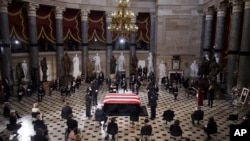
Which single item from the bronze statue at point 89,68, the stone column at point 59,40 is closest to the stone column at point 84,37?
the bronze statue at point 89,68

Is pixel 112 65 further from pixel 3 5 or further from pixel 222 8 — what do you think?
pixel 222 8

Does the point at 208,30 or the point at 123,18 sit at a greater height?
the point at 208,30

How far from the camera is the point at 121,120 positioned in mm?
11992

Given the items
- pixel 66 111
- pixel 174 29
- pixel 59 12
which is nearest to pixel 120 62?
pixel 174 29

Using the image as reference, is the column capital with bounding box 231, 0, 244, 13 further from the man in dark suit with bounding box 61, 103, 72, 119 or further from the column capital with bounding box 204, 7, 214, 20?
the man in dark suit with bounding box 61, 103, 72, 119

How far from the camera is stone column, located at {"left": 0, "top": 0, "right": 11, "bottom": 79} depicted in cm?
1502

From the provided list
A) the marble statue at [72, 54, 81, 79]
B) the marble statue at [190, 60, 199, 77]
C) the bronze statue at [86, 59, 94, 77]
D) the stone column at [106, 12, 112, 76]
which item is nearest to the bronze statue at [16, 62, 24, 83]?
the marble statue at [72, 54, 81, 79]

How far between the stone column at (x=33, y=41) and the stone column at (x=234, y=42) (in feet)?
46.4

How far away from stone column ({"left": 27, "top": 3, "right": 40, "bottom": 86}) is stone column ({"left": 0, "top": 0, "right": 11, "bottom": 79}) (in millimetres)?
2093

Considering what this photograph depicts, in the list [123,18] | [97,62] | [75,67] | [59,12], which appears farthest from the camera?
[97,62]

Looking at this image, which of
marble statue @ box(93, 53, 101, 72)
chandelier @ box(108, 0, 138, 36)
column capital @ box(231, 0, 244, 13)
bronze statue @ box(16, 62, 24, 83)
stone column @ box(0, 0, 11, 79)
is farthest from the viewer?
marble statue @ box(93, 53, 101, 72)

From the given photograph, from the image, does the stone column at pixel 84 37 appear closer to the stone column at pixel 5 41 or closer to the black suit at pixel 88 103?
the stone column at pixel 5 41

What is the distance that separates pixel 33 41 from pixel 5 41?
2.59 metres

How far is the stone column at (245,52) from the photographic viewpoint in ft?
44.4
